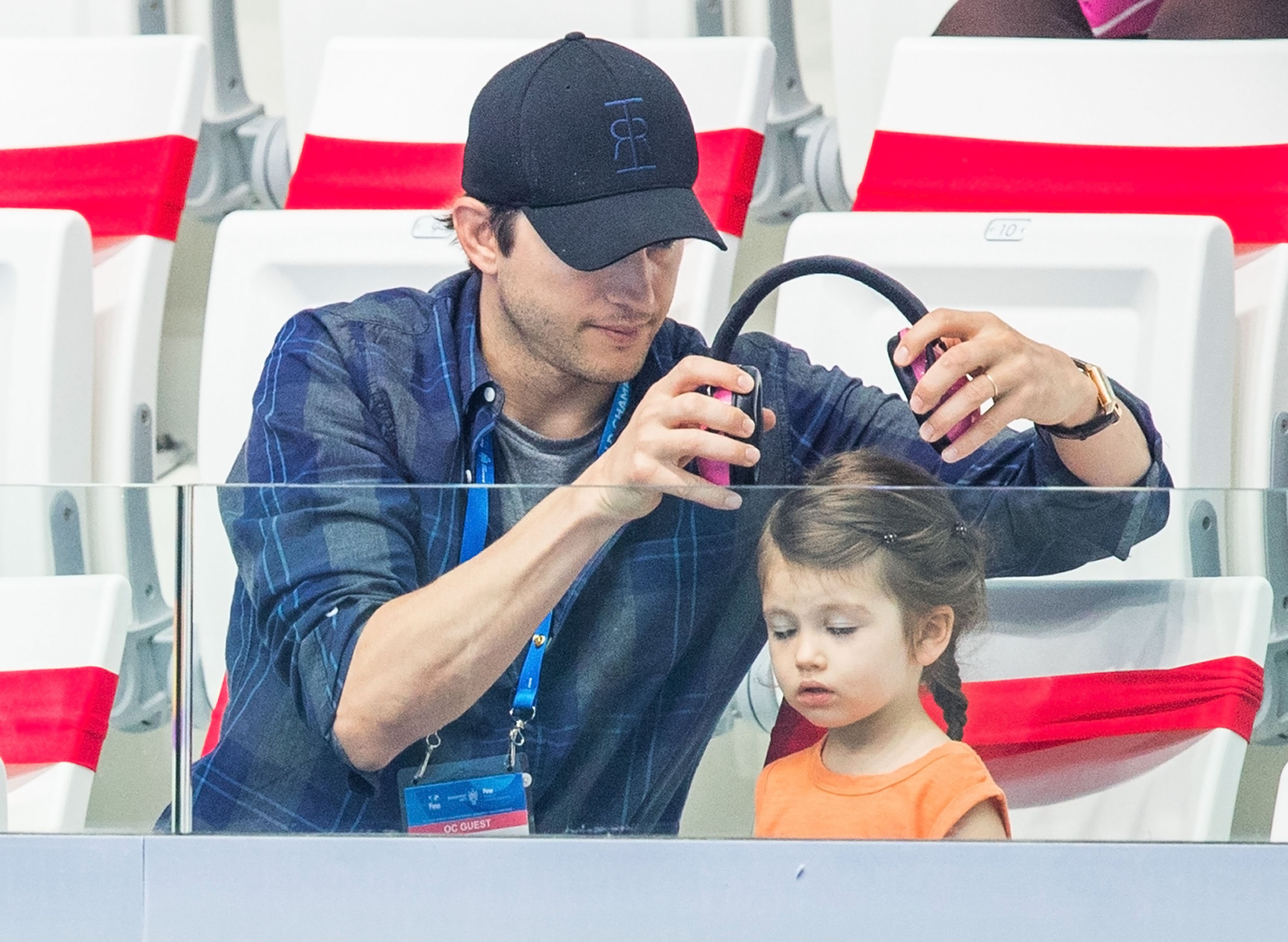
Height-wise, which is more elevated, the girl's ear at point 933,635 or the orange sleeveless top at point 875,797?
the girl's ear at point 933,635

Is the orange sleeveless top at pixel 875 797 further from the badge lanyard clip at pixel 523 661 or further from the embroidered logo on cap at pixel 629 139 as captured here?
the embroidered logo on cap at pixel 629 139

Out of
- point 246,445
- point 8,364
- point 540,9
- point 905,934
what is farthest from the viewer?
point 540,9

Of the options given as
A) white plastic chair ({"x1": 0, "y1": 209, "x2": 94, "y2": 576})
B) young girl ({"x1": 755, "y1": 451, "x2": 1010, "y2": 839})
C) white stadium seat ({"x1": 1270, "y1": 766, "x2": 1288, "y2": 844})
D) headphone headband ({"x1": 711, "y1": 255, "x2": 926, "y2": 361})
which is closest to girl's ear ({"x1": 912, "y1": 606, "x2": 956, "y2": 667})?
young girl ({"x1": 755, "y1": 451, "x2": 1010, "y2": 839})

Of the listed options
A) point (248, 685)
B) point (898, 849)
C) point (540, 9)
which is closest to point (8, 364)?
point (540, 9)

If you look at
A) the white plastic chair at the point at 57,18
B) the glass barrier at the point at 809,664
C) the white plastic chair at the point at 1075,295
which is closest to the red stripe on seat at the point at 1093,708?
the glass barrier at the point at 809,664

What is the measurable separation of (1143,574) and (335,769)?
1.11ft

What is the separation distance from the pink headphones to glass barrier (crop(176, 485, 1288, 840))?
0.18 m

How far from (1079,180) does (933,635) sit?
93 cm

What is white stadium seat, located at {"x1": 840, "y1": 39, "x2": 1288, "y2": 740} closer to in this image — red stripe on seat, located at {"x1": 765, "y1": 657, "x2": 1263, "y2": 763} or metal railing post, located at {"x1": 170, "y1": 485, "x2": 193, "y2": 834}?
red stripe on seat, located at {"x1": 765, "y1": 657, "x2": 1263, "y2": 763}

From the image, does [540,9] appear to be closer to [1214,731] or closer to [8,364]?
[8,364]

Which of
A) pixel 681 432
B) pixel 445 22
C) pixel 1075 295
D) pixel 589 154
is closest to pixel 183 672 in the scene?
pixel 681 432

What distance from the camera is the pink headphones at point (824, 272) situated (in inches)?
33.6

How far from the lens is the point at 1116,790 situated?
67cm

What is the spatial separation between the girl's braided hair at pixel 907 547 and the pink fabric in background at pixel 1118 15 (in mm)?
1181
